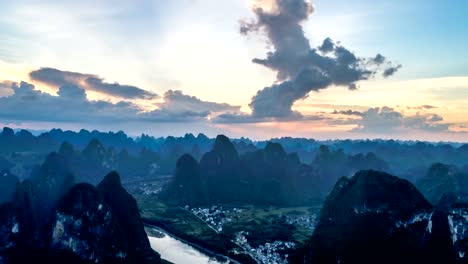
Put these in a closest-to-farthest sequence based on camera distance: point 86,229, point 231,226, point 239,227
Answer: point 86,229
point 239,227
point 231,226

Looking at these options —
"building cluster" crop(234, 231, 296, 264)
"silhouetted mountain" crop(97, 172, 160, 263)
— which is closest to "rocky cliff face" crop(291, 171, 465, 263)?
"building cluster" crop(234, 231, 296, 264)

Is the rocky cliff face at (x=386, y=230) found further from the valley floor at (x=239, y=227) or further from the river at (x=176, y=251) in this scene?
the river at (x=176, y=251)

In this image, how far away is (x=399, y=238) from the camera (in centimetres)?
8038

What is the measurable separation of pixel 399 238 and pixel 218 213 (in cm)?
8442

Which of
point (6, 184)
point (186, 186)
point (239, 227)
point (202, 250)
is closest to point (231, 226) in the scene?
point (239, 227)

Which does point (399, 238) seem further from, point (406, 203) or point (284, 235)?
point (284, 235)

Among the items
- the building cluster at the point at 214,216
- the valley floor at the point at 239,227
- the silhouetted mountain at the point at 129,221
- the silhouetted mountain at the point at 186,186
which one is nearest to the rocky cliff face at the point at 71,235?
the silhouetted mountain at the point at 129,221

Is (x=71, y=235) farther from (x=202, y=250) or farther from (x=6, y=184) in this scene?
(x=6, y=184)

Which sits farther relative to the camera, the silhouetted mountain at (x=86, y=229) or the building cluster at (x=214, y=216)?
the building cluster at (x=214, y=216)

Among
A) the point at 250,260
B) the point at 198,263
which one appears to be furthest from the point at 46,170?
the point at 250,260

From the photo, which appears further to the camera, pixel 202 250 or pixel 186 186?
pixel 186 186

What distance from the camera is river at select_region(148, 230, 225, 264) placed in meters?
104

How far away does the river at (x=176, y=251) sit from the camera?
104188 millimetres

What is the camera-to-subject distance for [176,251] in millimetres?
112250
